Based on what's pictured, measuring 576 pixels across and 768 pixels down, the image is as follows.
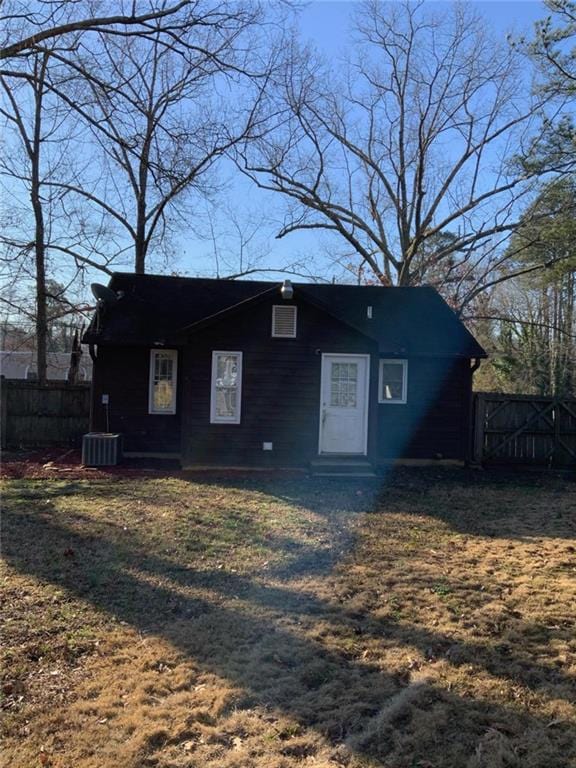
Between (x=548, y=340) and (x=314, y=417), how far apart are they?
1742 cm

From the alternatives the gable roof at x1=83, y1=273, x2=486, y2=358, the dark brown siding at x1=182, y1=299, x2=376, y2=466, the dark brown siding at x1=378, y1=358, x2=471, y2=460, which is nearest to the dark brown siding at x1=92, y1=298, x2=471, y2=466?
the dark brown siding at x1=182, y1=299, x2=376, y2=466

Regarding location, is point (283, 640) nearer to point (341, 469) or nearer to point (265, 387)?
point (341, 469)

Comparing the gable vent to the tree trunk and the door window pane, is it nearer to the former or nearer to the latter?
the door window pane

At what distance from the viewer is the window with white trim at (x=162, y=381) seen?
1322 cm

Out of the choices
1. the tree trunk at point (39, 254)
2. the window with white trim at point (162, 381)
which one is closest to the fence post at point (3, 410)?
the window with white trim at point (162, 381)

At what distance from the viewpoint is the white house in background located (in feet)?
120

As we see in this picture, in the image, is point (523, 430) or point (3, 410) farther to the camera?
point (3, 410)

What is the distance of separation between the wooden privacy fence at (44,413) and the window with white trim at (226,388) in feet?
15.9

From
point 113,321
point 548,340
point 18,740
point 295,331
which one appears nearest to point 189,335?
point 295,331

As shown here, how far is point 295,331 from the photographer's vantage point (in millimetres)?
11680

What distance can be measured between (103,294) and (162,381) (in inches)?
104

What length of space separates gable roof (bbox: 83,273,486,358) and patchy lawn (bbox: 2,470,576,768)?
5875 millimetres

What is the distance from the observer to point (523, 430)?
1323cm

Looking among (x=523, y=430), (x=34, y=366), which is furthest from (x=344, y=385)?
(x=34, y=366)
